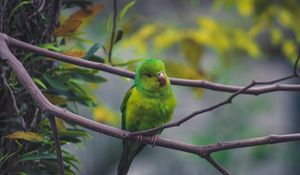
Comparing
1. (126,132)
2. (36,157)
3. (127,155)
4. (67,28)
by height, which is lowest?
(127,155)

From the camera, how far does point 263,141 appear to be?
1.70 metres

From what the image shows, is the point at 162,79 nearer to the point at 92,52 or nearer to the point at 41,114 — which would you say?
the point at 92,52

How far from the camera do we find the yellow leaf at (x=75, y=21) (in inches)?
89.0

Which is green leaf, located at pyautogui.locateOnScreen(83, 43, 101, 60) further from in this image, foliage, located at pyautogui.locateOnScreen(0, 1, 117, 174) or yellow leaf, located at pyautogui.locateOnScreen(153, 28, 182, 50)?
yellow leaf, located at pyautogui.locateOnScreen(153, 28, 182, 50)

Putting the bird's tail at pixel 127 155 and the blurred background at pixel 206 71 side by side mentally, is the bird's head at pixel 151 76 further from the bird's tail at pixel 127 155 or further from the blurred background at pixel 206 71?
the bird's tail at pixel 127 155

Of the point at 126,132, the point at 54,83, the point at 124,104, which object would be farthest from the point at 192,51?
the point at 126,132

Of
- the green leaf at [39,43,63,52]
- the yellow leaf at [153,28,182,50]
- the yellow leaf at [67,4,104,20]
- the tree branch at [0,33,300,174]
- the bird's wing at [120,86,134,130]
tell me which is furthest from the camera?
the yellow leaf at [153,28,182,50]

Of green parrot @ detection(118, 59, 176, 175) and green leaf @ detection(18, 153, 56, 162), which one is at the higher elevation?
green parrot @ detection(118, 59, 176, 175)

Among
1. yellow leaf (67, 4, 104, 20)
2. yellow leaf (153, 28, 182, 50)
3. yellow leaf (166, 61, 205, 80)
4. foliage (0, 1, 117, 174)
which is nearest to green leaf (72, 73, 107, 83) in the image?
foliage (0, 1, 117, 174)

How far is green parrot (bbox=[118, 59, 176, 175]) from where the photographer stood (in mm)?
2418

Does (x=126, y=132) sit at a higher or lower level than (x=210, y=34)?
higher

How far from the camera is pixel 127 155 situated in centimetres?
249

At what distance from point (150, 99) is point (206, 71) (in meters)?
1.06

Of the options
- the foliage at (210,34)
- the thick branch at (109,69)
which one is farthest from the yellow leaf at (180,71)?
the thick branch at (109,69)
